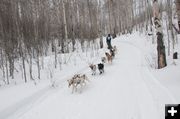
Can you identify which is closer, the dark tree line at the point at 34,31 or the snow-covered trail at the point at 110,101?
the snow-covered trail at the point at 110,101

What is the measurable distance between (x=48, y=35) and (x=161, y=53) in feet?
56.8

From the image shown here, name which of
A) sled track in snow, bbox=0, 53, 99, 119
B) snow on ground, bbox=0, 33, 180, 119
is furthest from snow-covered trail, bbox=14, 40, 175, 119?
sled track in snow, bbox=0, 53, 99, 119

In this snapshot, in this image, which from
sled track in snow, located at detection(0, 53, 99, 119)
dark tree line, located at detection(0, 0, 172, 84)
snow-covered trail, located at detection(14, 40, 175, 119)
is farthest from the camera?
dark tree line, located at detection(0, 0, 172, 84)

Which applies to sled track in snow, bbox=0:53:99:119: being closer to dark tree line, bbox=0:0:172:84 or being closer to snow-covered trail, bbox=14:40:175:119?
snow-covered trail, bbox=14:40:175:119

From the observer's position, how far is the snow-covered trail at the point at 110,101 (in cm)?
687

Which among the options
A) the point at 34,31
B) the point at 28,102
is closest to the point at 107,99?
the point at 28,102

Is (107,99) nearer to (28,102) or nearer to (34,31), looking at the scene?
(28,102)

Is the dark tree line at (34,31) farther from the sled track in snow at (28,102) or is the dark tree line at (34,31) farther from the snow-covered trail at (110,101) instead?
the snow-covered trail at (110,101)

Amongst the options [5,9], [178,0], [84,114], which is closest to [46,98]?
[84,114]

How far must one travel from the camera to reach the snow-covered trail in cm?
687

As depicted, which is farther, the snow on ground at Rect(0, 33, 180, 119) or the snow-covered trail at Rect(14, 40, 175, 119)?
the snow on ground at Rect(0, 33, 180, 119)

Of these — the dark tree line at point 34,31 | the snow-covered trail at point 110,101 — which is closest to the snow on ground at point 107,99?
the snow-covered trail at point 110,101

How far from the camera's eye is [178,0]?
9.30m

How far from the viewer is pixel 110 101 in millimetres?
8023
